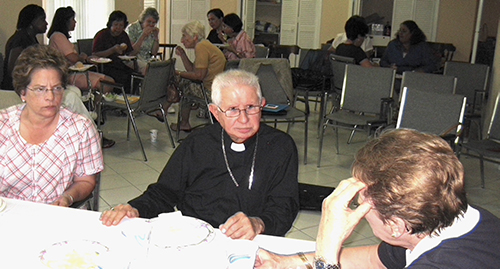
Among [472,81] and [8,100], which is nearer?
[8,100]

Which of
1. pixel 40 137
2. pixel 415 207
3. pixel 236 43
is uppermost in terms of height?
pixel 236 43

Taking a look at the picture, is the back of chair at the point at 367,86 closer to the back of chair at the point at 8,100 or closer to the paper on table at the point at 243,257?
the back of chair at the point at 8,100

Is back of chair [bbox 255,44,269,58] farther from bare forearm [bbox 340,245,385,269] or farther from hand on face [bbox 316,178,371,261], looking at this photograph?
hand on face [bbox 316,178,371,261]

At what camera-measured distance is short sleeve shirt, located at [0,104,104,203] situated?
2.11m

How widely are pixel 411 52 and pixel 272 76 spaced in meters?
2.22

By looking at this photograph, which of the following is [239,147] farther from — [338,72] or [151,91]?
[338,72]

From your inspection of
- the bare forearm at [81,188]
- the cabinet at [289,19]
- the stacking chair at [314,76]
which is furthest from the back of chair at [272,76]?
the cabinet at [289,19]

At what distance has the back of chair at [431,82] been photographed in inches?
186

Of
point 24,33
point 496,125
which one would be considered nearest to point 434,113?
point 496,125

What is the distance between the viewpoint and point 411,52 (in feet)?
20.7

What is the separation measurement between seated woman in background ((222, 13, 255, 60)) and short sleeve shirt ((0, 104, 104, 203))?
4.43m

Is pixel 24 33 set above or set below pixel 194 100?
above

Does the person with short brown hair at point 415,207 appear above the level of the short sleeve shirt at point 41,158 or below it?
above

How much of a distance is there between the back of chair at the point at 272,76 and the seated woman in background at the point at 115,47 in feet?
6.33
